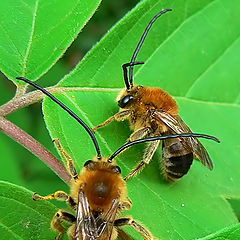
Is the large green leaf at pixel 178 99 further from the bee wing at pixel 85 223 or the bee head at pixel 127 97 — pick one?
the bee wing at pixel 85 223

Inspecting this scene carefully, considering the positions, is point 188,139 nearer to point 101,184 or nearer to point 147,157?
point 147,157

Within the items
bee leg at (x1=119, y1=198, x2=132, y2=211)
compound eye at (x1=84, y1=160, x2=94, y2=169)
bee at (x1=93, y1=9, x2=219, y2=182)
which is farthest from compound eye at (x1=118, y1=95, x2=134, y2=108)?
bee leg at (x1=119, y1=198, x2=132, y2=211)

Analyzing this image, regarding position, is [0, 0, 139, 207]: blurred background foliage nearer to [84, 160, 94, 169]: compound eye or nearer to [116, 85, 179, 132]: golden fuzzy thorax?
[116, 85, 179, 132]: golden fuzzy thorax

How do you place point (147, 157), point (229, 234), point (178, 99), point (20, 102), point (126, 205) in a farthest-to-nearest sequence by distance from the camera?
1. point (178, 99)
2. point (147, 157)
3. point (20, 102)
4. point (126, 205)
5. point (229, 234)

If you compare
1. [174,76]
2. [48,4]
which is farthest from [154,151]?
[48,4]

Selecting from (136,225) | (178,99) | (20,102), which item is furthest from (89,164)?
(178,99)

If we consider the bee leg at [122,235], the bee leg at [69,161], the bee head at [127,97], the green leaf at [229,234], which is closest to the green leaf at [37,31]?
the bee head at [127,97]
